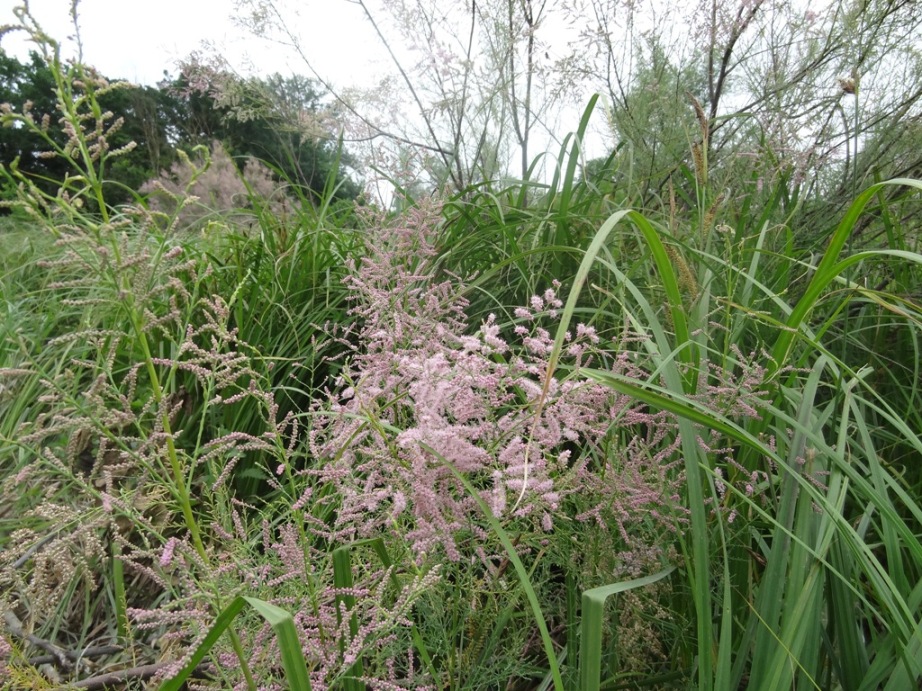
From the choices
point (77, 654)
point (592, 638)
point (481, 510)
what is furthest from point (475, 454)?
point (77, 654)

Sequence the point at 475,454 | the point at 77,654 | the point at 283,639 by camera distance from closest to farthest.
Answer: the point at 283,639, the point at 475,454, the point at 77,654

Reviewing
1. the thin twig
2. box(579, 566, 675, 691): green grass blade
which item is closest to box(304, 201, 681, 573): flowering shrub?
box(579, 566, 675, 691): green grass blade

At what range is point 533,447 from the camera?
957mm

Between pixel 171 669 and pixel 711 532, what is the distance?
92 cm

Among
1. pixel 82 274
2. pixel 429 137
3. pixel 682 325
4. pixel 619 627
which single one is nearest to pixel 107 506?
pixel 619 627

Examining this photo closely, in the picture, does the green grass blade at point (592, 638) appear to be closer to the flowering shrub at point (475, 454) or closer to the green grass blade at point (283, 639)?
the flowering shrub at point (475, 454)

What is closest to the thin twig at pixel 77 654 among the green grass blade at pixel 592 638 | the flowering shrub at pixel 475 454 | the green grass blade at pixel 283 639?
the flowering shrub at pixel 475 454

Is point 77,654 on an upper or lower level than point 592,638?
lower

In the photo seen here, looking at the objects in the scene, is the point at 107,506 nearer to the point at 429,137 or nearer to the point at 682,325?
the point at 682,325

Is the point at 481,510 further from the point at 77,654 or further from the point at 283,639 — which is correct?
the point at 77,654

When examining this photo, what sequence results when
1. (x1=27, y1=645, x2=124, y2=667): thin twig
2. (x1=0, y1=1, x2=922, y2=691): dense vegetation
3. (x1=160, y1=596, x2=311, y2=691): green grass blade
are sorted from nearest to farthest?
(x1=160, y1=596, x2=311, y2=691): green grass blade
(x1=0, y1=1, x2=922, y2=691): dense vegetation
(x1=27, y1=645, x2=124, y2=667): thin twig

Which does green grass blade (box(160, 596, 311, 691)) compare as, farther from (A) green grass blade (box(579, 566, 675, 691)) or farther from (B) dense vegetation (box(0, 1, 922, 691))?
(A) green grass blade (box(579, 566, 675, 691))

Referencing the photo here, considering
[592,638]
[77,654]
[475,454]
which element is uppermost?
[475,454]

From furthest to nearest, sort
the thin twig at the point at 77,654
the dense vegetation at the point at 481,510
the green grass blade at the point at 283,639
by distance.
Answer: the thin twig at the point at 77,654 → the dense vegetation at the point at 481,510 → the green grass blade at the point at 283,639
